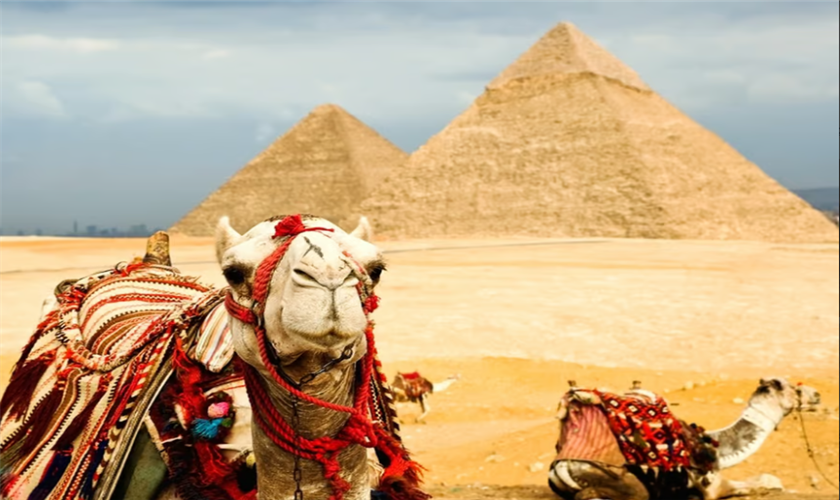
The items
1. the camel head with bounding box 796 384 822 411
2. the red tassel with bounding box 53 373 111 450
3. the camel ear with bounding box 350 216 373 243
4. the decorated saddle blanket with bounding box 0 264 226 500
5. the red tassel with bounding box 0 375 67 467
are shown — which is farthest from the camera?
the camel head with bounding box 796 384 822 411

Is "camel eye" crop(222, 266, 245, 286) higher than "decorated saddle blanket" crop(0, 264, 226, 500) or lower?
higher

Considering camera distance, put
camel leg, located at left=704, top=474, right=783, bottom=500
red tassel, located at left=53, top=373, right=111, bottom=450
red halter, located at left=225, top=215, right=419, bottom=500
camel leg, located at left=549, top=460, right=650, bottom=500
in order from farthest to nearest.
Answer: camel leg, located at left=704, top=474, right=783, bottom=500 < camel leg, located at left=549, top=460, right=650, bottom=500 < red tassel, located at left=53, top=373, right=111, bottom=450 < red halter, located at left=225, top=215, right=419, bottom=500

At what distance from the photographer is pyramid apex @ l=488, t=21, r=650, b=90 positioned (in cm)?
8638

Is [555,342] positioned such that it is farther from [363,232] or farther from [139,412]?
[363,232]

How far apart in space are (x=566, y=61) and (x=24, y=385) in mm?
86857

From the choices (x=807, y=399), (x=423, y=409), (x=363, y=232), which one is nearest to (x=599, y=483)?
(x=807, y=399)

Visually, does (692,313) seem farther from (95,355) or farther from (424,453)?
(95,355)

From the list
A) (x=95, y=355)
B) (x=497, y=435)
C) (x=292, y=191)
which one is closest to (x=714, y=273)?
(x=497, y=435)

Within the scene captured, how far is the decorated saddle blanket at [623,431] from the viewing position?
452 centimetres

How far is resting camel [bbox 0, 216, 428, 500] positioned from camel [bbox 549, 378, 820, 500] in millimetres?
2088

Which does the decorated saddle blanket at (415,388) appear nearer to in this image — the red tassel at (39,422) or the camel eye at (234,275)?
the red tassel at (39,422)

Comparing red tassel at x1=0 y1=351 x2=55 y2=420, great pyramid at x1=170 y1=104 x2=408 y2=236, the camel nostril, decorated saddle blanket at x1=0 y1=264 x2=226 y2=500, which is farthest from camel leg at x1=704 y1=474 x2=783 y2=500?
great pyramid at x1=170 y1=104 x2=408 y2=236

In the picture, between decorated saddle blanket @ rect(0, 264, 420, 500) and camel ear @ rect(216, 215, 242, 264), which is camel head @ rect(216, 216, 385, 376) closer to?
camel ear @ rect(216, 215, 242, 264)

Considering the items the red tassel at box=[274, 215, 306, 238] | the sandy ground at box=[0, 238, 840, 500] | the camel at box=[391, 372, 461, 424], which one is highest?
the red tassel at box=[274, 215, 306, 238]
